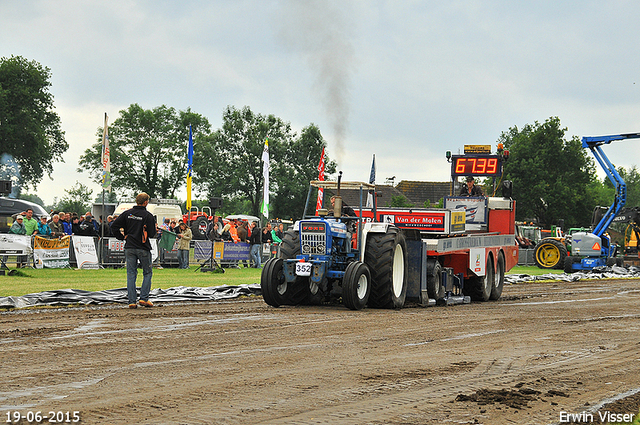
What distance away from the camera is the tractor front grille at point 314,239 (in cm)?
1270

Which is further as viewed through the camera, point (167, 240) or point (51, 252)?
point (167, 240)

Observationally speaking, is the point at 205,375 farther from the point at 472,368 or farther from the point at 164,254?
the point at 164,254

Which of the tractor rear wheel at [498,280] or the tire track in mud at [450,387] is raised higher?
the tractor rear wheel at [498,280]

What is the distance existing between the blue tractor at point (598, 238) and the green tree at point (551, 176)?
2689cm

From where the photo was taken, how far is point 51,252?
810 inches

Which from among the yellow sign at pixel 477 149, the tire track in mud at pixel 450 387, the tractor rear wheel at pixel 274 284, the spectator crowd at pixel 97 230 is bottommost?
the tire track in mud at pixel 450 387

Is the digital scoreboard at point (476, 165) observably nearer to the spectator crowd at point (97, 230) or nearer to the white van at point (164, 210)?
the spectator crowd at point (97, 230)

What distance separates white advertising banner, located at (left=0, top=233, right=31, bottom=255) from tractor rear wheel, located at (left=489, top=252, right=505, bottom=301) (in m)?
12.1

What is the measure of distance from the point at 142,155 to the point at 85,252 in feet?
174

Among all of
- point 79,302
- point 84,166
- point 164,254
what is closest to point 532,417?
point 79,302

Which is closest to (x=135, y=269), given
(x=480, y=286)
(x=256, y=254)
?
(x=480, y=286)

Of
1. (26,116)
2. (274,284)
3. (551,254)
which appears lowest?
(274,284)

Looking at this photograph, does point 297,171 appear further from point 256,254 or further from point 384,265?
point 384,265

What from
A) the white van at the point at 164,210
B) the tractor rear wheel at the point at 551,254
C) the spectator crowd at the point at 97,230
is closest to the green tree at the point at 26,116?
the white van at the point at 164,210
